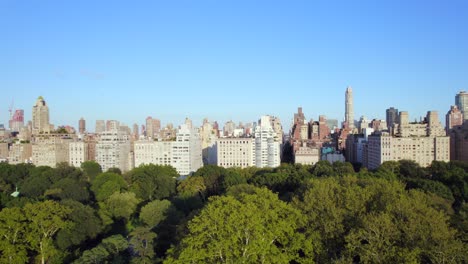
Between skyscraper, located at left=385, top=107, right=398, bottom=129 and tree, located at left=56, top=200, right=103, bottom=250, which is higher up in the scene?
skyscraper, located at left=385, top=107, right=398, bottom=129

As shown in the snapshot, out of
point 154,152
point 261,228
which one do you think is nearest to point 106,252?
point 261,228

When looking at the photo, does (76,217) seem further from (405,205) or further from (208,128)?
(208,128)

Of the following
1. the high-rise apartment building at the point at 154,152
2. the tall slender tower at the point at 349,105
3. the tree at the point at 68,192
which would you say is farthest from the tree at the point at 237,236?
the tall slender tower at the point at 349,105

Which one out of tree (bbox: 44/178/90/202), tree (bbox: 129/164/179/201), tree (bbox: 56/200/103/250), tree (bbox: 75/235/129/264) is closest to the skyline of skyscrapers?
tree (bbox: 129/164/179/201)

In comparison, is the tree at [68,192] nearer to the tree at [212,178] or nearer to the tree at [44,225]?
the tree at [212,178]

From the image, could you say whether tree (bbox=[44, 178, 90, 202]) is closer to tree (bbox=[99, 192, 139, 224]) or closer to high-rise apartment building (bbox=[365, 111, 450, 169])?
tree (bbox=[99, 192, 139, 224])

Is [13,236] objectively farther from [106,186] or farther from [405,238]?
[405,238]
